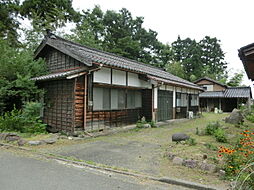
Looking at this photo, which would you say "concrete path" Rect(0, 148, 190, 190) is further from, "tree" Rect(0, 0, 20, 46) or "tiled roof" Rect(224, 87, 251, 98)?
"tiled roof" Rect(224, 87, 251, 98)

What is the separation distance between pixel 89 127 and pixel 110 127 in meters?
1.48

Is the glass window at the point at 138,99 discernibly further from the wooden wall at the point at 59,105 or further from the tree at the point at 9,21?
the tree at the point at 9,21

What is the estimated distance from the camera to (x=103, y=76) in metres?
9.28

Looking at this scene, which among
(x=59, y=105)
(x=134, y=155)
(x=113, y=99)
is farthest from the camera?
(x=113, y=99)

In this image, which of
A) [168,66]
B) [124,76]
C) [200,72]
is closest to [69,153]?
[124,76]

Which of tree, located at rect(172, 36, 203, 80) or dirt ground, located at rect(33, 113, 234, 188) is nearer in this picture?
dirt ground, located at rect(33, 113, 234, 188)

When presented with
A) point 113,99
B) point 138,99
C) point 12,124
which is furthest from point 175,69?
point 12,124

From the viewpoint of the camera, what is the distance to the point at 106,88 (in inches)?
378

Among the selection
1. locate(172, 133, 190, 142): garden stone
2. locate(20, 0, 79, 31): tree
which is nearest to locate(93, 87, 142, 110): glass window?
locate(172, 133, 190, 142): garden stone

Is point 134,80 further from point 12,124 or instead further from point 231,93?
point 231,93

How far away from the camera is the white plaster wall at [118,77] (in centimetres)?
991

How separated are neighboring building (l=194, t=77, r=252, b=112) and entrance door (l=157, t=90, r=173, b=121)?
13032mm

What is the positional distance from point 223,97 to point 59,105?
2389cm

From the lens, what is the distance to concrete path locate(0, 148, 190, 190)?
346cm
